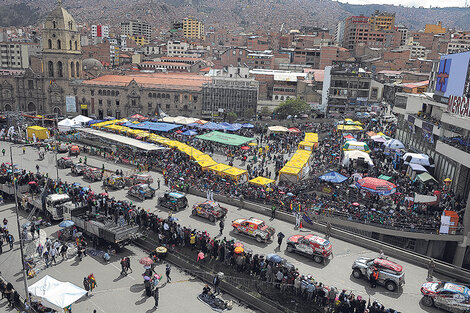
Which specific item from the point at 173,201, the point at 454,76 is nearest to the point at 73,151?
the point at 173,201

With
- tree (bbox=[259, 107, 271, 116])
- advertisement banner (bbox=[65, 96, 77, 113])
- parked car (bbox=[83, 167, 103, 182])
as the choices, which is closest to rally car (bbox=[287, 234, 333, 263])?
parked car (bbox=[83, 167, 103, 182])

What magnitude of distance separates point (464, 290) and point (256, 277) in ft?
29.0

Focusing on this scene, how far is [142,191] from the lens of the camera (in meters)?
27.6

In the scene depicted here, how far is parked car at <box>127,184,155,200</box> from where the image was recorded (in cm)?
2762

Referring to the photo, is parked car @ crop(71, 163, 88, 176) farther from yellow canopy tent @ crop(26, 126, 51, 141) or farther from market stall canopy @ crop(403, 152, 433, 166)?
market stall canopy @ crop(403, 152, 433, 166)

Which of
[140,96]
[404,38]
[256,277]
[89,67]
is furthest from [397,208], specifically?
[404,38]

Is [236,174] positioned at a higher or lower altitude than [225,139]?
lower

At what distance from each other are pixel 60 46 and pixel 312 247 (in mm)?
64608

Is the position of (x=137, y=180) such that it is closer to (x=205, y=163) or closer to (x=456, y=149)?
(x=205, y=163)

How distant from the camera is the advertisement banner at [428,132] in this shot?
33956 millimetres

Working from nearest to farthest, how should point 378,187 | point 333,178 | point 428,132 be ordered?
point 378,187 < point 333,178 < point 428,132

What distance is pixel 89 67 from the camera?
82000 mm

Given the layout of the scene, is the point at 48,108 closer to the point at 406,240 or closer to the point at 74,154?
the point at 74,154

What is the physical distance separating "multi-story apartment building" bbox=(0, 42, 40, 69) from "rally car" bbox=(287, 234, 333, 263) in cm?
11445
